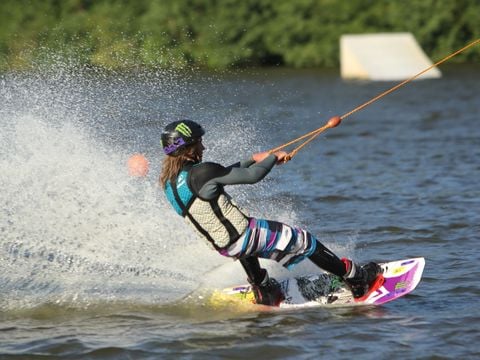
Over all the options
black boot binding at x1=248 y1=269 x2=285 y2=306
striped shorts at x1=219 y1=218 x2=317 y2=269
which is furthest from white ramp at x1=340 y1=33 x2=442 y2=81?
striped shorts at x1=219 y1=218 x2=317 y2=269

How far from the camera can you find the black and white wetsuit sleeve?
332 inches

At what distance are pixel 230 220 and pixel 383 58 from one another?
2872 centimetres

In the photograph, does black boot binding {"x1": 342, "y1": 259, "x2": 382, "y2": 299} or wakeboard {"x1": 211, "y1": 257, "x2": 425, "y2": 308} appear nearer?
black boot binding {"x1": 342, "y1": 259, "x2": 382, "y2": 299}

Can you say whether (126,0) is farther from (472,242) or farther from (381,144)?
(472,242)

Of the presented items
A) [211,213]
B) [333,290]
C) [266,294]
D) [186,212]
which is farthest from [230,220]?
[333,290]

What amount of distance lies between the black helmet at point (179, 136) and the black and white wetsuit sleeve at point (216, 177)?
0.74ft

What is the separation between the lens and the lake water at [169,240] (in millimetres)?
8367

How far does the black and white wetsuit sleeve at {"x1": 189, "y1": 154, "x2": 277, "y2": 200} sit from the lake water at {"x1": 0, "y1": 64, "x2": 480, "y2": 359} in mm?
1197

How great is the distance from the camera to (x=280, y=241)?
8.73 meters

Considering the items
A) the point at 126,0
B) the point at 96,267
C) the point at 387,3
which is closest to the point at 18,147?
the point at 96,267

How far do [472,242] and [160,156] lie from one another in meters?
4.96

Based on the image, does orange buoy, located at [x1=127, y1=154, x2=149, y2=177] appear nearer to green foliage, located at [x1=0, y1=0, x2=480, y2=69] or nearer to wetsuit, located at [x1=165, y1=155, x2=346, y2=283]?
wetsuit, located at [x1=165, y1=155, x2=346, y2=283]

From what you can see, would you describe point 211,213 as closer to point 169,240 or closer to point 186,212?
point 186,212

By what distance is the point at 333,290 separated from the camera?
9.33 metres
